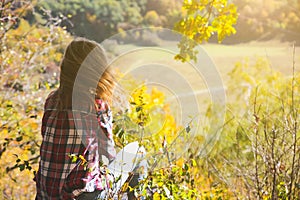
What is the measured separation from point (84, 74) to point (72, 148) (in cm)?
29

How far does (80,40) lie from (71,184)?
0.57 meters

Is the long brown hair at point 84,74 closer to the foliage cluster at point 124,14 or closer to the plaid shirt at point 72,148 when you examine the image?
the plaid shirt at point 72,148

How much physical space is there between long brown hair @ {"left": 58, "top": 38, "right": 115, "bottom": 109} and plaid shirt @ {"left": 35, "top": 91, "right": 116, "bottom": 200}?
0.05 metres

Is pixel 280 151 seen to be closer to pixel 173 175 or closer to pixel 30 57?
pixel 173 175

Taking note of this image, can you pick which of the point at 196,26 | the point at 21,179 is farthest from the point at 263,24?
the point at 196,26

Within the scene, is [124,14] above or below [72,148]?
above

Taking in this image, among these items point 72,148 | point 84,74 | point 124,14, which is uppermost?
point 124,14

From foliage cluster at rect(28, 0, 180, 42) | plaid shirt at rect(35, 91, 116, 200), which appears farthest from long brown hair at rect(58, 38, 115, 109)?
foliage cluster at rect(28, 0, 180, 42)

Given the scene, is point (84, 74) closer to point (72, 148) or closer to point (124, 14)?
point (72, 148)

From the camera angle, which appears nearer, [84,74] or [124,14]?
[84,74]

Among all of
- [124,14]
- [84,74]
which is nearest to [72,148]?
[84,74]

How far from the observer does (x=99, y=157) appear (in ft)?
5.90

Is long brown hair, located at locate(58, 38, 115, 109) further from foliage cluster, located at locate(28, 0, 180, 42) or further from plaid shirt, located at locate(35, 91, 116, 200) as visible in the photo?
foliage cluster, located at locate(28, 0, 180, 42)

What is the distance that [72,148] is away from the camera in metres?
1.73
